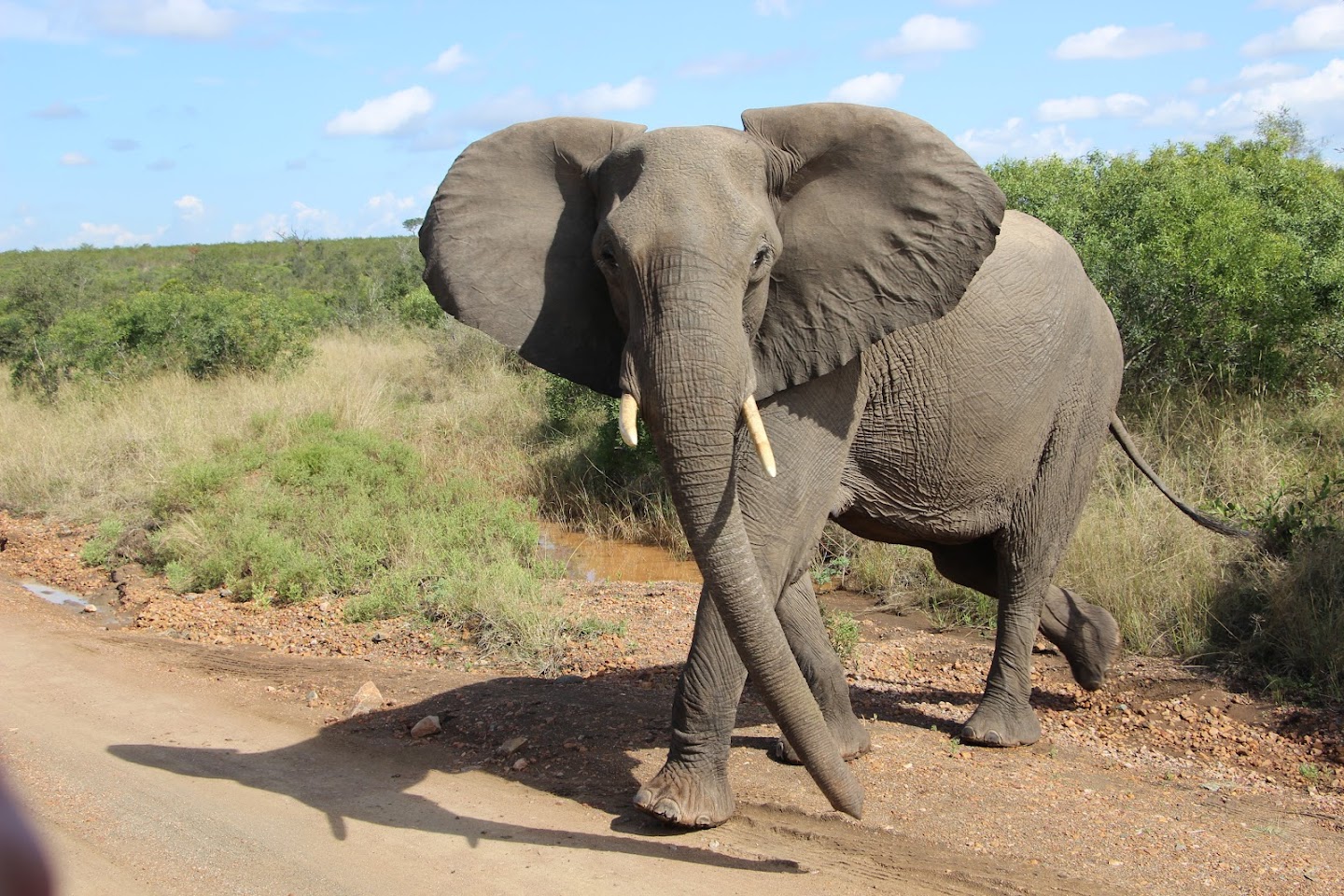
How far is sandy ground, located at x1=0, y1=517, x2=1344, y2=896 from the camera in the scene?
4516mm

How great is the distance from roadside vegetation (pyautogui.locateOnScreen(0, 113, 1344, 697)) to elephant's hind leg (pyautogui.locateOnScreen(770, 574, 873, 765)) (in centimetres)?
187

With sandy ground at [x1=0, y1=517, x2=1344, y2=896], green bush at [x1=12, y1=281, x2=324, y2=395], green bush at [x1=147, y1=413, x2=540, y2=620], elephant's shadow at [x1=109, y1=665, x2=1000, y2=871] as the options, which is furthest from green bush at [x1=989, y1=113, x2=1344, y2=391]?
green bush at [x1=12, y1=281, x2=324, y2=395]

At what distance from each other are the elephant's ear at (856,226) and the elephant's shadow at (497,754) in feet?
6.43

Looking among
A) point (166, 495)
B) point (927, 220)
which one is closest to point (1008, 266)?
point (927, 220)

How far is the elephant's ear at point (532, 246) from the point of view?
465cm

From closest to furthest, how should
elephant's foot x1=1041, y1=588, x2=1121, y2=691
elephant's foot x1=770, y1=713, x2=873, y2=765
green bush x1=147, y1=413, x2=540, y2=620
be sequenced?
elephant's foot x1=770, y1=713, x2=873, y2=765, elephant's foot x1=1041, y1=588, x2=1121, y2=691, green bush x1=147, y1=413, x2=540, y2=620

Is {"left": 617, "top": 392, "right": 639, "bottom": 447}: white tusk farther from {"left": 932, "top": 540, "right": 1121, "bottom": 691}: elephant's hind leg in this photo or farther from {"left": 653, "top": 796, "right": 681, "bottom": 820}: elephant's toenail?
{"left": 932, "top": 540, "right": 1121, "bottom": 691}: elephant's hind leg

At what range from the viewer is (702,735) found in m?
4.85

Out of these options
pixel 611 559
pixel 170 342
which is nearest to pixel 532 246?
pixel 611 559


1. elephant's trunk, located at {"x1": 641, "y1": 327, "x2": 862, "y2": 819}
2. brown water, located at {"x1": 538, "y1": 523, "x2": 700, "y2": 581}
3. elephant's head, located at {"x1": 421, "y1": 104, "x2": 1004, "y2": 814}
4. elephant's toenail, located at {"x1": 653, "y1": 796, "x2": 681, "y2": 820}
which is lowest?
brown water, located at {"x1": 538, "y1": 523, "x2": 700, "y2": 581}

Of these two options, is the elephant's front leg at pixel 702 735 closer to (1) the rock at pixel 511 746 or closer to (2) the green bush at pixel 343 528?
(1) the rock at pixel 511 746

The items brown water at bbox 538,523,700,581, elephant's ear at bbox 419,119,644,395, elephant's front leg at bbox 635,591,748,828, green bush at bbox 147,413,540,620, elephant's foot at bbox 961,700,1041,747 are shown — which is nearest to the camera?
elephant's ear at bbox 419,119,644,395

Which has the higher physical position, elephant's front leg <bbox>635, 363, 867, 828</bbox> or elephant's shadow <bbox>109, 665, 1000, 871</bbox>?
elephant's front leg <bbox>635, 363, 867, 828</bbox>

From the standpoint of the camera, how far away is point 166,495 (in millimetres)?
10781
